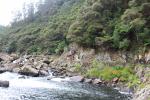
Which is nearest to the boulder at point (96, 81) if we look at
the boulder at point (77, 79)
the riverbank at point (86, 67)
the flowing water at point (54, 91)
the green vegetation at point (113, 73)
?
the riverbank at point (86, 67)

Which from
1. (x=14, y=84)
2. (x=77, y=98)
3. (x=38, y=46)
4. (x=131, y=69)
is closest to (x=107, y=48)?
(x=131, y=69)

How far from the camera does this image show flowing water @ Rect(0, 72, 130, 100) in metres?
47.5

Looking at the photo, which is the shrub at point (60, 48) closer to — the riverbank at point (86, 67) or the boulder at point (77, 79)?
the riverbank at point (86, 67)

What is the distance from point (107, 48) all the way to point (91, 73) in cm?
773

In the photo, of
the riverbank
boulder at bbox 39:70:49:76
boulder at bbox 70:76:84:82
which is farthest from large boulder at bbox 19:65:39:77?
boulder at bbox 70:76:84:82

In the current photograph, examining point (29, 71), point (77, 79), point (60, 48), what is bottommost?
point (77, 79)

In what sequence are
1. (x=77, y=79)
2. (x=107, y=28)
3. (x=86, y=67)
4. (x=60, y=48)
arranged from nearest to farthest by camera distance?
1. (x=77, y=79)
2. (x=86, y=67)
3. (x=107, y=28)
4. (x=60, y=48)

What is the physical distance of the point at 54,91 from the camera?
2090 inches

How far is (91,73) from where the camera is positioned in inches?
2771

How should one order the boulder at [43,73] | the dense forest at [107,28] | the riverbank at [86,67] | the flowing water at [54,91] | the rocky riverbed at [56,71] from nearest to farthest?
1. the flowing water at [54,91]
2. the riverbank at [86,67]
3. the rocky riverbed at [56,71]
4. the dense forest at [107,28]
5. the boulder at [43,73]

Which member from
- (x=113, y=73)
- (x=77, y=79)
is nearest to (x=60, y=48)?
(x=77, y=79)

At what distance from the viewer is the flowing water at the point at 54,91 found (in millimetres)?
47519

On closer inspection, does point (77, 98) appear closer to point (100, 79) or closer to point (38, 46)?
point (100, 79)

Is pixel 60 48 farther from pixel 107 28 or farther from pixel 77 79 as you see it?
pixel 77 79
